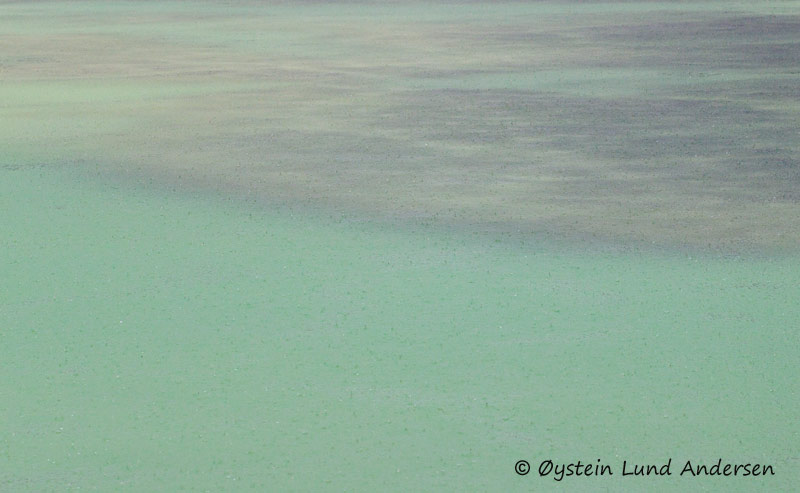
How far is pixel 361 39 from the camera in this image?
362 inches

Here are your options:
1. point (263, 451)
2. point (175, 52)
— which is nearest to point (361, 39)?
point (175, 52)

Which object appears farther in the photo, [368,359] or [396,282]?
[396,282]

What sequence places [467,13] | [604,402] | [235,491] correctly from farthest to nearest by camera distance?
[467,13] → [604,402] → [235,491]

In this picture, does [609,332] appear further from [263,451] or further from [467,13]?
[467,13]

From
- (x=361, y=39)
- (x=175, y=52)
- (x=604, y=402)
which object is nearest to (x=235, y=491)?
(x=604, y=402)

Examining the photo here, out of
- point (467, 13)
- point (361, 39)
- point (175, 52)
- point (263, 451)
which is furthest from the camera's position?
point (467, 13)

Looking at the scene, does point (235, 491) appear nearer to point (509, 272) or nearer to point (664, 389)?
point (664, 389)

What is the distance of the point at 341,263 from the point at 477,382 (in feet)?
3.18

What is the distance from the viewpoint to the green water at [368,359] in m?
2.25

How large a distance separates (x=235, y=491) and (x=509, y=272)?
1.42 metres

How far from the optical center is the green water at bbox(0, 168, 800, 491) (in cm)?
225

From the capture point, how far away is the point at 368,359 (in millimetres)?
2742

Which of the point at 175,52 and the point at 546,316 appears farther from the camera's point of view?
the point at 175,52

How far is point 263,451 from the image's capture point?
7.48 ft
